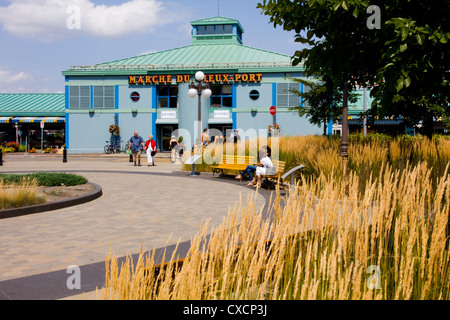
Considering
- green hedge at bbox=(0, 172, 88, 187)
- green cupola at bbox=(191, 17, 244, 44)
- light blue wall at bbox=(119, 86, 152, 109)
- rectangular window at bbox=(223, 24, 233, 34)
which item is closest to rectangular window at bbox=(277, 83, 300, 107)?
green cupola at bbox=(191, 17, 244, 44)

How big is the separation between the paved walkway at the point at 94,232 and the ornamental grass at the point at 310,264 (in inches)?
11.4

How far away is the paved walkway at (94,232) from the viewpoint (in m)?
4.32

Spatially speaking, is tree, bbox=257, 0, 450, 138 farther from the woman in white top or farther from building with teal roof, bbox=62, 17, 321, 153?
→ building with teal roof, bbox=62, 17, 321, 153

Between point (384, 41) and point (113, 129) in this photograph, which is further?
point (113, 129)

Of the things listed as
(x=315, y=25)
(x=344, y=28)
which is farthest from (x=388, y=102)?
(x=315, y=25)

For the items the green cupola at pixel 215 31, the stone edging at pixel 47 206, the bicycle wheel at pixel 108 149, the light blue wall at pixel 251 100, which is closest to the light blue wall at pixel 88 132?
the bicycle wheel at pixel 108 149

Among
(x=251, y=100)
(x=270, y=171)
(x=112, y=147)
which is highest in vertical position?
(x=251, y=100)

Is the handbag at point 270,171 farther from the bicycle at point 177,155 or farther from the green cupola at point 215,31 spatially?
the green cupola at point 215,31

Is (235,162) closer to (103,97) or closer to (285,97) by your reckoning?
(285,97)

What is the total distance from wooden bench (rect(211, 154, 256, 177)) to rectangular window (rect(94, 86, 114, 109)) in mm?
25216

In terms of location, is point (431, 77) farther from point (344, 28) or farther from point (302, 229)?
point (302, 229)

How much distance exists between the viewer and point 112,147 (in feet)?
123

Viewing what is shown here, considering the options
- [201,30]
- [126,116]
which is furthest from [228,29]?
[126,116]

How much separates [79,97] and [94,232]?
1375 inches
